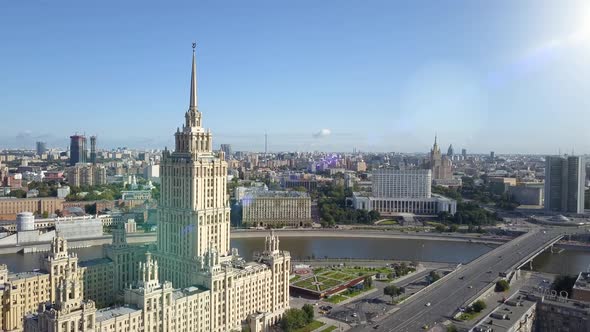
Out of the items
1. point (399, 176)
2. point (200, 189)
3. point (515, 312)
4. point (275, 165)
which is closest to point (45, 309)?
point (200, 189)

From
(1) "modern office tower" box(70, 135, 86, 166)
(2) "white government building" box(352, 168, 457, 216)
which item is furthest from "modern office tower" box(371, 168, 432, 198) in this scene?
(1) "modern office tower" box(70, 135, 86, 166)

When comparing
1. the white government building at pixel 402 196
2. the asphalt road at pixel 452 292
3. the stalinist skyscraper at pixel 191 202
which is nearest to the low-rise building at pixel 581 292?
the asphalt road at pixel 452 292

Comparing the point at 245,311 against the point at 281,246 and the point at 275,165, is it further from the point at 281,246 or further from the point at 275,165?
the point at 275,165

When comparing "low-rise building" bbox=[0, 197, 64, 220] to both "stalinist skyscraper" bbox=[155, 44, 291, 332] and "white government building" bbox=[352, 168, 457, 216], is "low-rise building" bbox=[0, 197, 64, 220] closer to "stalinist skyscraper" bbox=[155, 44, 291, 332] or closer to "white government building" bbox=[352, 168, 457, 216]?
"white government building" bbox=[352, 168, 457, 216]

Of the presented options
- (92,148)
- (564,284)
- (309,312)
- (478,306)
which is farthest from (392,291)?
(92,148)

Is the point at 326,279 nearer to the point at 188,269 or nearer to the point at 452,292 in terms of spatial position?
the point at 452,292

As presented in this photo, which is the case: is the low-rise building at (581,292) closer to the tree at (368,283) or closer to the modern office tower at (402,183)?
the tree at (368,283)
